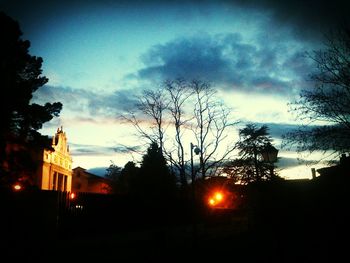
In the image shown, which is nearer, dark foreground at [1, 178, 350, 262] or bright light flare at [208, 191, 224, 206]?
dark foreground at [1, 178, 350, 262]

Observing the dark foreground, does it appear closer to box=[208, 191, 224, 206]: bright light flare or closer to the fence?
the fence

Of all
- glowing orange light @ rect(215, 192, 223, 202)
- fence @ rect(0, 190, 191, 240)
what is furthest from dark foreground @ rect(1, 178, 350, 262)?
glowing orange light @ rect(215, 192, 223, 202)

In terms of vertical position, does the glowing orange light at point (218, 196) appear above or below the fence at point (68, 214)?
above

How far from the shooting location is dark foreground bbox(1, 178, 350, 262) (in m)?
9.91

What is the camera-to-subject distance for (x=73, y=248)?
11.7 metres

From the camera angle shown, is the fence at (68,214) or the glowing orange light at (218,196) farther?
the glowing orange light at (218,196)

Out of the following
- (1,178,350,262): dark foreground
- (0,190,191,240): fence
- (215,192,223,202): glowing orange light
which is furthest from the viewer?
(215,192,223,202): glowing orange light

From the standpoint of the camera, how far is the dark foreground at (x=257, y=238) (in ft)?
32.5

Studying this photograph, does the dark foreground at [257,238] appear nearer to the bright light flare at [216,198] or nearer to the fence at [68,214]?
the fence at [68,214]

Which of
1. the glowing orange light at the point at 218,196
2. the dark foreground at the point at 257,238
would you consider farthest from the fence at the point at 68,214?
the glowing orange light at the point at 218,196

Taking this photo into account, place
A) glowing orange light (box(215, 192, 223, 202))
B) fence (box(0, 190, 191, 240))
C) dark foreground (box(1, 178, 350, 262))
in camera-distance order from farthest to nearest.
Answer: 1. glowing orange light (box(215, 192, 223, 202))
2. fence (box(0, 190, 191, 240))
3. dark foreground (box(1, 178, 350, 262))

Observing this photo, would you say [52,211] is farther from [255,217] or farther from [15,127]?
[15,127]

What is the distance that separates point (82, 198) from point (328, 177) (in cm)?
1011

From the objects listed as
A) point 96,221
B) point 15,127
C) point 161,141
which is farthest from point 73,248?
point 15,127
